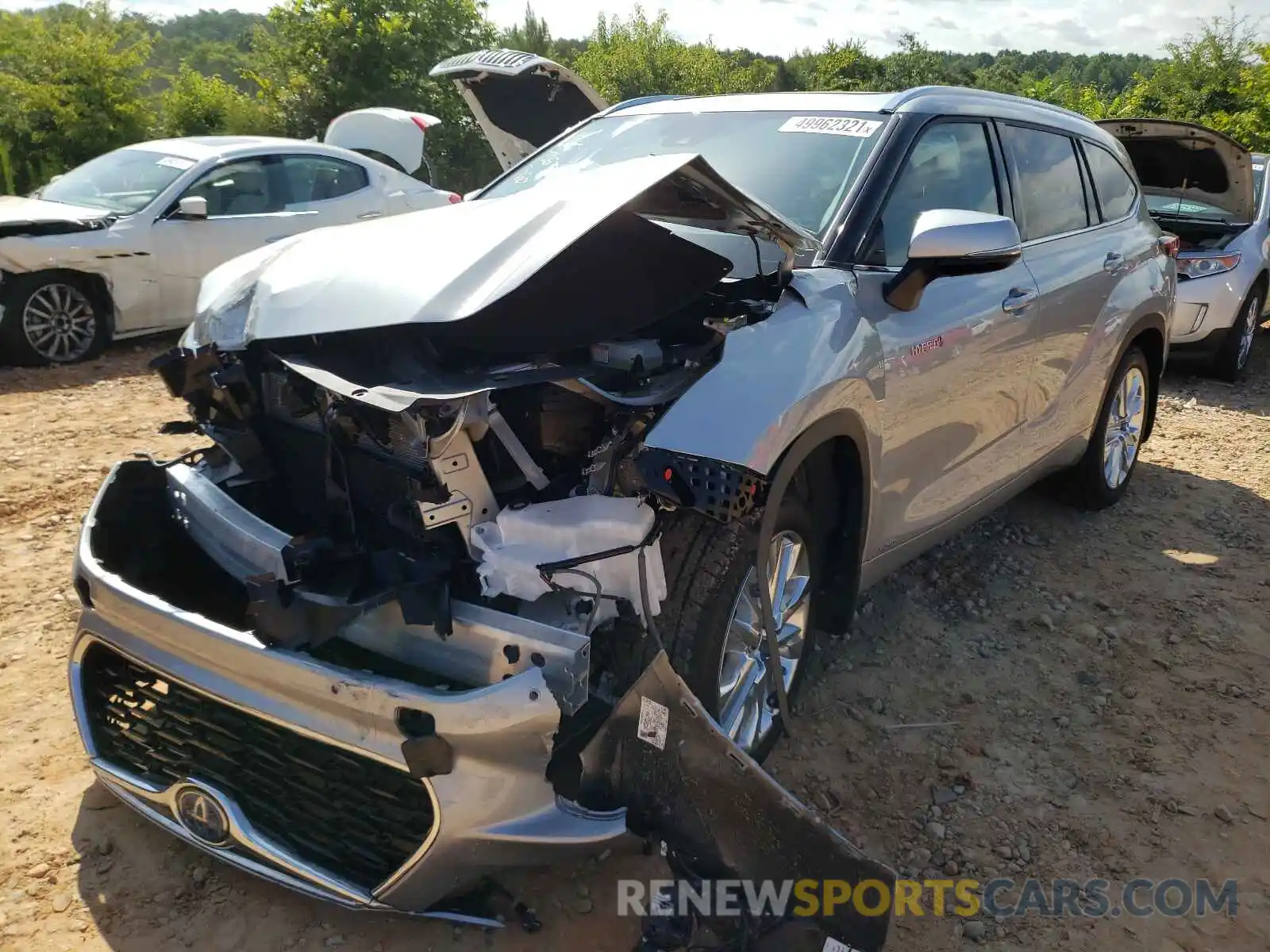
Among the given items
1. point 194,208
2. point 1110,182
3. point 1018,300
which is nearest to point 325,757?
point 1018,300

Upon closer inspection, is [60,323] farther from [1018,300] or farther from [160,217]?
[1018,300]

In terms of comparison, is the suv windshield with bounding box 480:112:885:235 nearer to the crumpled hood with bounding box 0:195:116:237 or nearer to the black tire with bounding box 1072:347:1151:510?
the black tire with bounding box 1072:347:1151:510

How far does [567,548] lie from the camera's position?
7.10ft

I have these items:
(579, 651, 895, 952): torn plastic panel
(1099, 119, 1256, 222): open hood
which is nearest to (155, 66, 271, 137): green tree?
(1099, 119, 1256, 222): open hood

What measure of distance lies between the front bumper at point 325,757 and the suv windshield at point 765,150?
171cm

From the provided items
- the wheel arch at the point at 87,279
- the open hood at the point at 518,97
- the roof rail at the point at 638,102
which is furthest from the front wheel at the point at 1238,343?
the wheel arch at the point at 87,279

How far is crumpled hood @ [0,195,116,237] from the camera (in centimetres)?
657

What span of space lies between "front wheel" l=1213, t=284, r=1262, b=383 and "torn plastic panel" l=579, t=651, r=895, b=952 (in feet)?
24.1

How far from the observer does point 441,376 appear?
2.23m

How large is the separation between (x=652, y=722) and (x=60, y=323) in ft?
21.3

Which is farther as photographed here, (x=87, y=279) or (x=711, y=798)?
(x=87, y=279)

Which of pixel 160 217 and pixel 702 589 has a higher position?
pixel 160 217

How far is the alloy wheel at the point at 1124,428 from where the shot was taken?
482 cm

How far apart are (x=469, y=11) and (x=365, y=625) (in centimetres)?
1531
